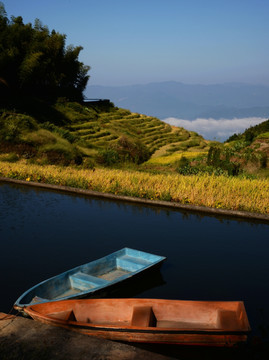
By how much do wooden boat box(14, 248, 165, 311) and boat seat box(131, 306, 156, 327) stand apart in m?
1.47

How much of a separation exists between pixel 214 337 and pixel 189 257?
5.15 m

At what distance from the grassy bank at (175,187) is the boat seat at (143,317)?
1045 centimetres

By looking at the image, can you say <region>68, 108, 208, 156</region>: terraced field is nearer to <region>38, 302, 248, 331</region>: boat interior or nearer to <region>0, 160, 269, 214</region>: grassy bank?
<region>0, 160, 269, 214</region>: grassy bank

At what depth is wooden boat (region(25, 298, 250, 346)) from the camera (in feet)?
20.5

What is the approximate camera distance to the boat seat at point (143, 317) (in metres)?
6.63

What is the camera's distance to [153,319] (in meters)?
6.92

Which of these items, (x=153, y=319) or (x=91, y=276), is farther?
(x=91, y=276)

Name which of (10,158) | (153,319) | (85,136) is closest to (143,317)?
(153,319)

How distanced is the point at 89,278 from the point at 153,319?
96.6 inches

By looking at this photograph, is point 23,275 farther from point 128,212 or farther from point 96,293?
point 128,212

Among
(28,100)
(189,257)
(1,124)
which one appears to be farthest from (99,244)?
→ (28,100)

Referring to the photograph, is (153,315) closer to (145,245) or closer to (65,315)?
(65,315)

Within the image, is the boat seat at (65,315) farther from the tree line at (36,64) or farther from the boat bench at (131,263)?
the tree line at (36,64)

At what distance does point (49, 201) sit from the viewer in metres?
17.9
